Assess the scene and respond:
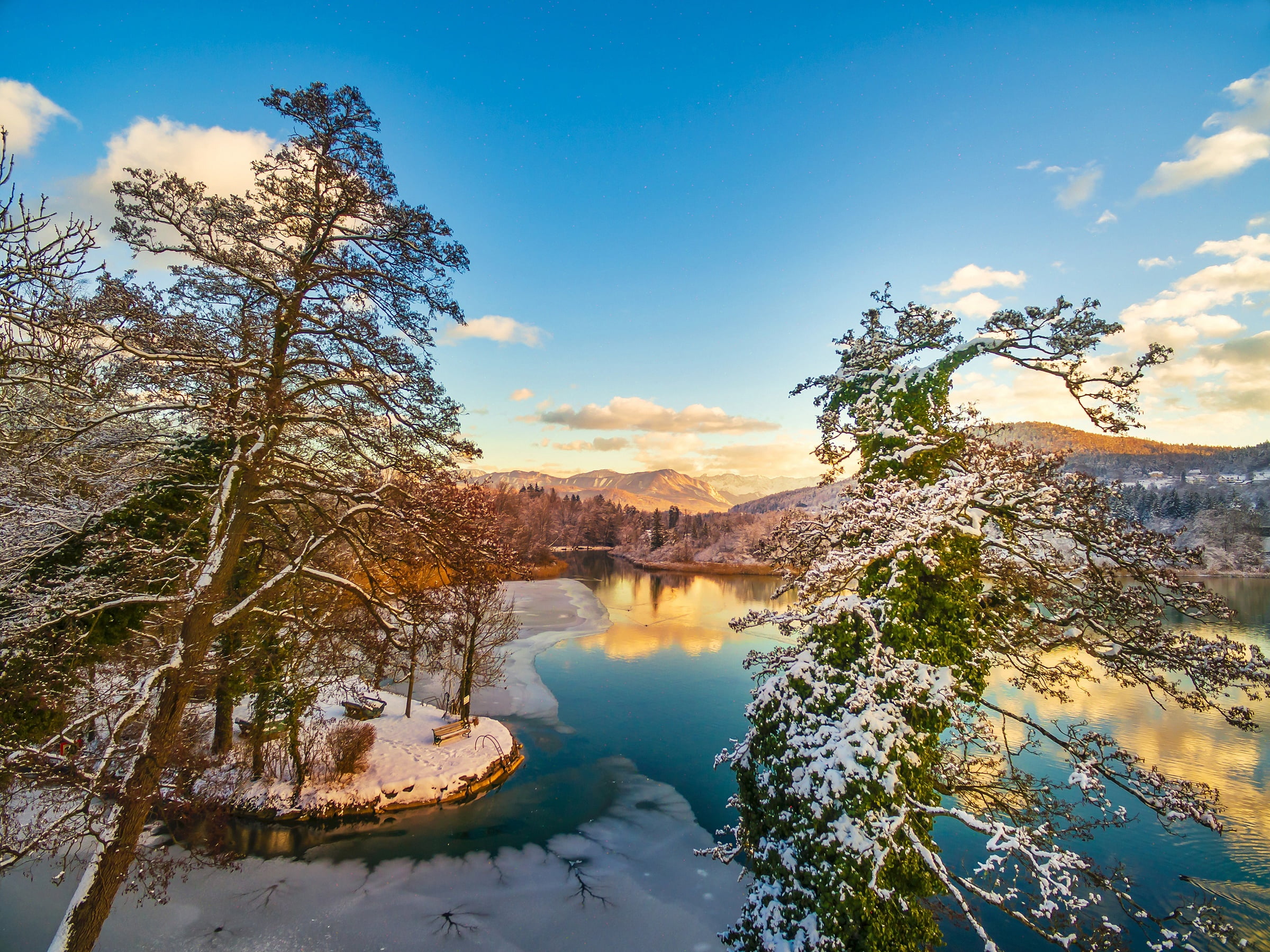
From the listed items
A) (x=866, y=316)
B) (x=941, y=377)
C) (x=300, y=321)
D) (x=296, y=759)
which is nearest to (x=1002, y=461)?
(x=941, y=377)

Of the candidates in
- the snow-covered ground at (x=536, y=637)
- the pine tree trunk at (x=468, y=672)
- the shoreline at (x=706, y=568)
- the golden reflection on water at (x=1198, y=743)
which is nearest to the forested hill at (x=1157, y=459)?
the shoreline at (x=706, y=568)

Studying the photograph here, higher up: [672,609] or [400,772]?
[400,772]

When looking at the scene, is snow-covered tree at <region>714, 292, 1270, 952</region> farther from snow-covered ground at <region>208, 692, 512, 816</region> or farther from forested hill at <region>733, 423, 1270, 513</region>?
forested hill at <region>733, 423, 1270, 513</region>

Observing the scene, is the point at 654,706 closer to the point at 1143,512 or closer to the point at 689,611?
the point at 689,611

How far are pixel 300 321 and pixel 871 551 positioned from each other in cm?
672

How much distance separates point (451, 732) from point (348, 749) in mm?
2420

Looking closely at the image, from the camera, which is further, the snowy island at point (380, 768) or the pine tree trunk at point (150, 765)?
the snowy island at point (380, 768)

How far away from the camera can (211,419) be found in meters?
5.19

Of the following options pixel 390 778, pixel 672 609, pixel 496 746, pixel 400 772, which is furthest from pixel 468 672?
pixel 672 609

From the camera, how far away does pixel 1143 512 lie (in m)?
48.1

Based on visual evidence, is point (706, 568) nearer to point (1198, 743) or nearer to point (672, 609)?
point (672, 609)

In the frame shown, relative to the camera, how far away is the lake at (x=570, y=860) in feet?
23.6

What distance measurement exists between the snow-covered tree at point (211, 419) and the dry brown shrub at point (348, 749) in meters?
4.96

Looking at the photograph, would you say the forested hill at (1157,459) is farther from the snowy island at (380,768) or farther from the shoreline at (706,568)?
the snowy island at (380,768)
